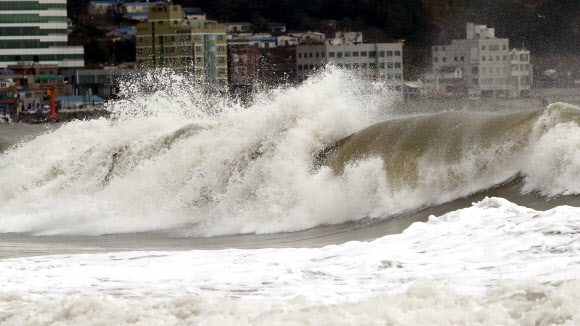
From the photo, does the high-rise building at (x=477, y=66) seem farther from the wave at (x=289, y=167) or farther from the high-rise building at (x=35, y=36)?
the high-rise building at (x=35, y=36)

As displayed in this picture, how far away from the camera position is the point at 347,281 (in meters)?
8.78

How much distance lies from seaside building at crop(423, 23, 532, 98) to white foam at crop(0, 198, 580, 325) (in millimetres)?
37419

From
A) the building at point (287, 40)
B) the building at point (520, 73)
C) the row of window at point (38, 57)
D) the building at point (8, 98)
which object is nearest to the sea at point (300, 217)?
the building at point (520, 73)

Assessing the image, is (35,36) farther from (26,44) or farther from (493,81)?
(493,81)

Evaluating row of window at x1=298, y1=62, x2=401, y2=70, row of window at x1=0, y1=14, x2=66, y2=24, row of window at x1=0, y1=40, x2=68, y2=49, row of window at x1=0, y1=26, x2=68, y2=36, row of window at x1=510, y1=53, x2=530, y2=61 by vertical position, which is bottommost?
row of window at x1=298, y1=62, x2=401, y2=70

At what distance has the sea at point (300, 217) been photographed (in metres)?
7.94

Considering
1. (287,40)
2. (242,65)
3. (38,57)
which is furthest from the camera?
(38,57)

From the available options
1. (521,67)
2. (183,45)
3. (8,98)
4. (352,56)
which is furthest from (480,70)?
(8,98)

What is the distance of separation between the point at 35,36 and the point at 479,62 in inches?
1558

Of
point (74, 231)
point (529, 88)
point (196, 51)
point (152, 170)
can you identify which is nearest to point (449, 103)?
point (529, 88)

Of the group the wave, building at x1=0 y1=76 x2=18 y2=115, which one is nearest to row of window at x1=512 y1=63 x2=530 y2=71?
the wave

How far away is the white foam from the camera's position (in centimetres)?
758

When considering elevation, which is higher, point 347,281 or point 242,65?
point 347,281

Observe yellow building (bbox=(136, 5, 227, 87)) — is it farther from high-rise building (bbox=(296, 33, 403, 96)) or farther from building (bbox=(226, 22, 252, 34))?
high-rise building (bbox=(296, 33, 403, 96))
